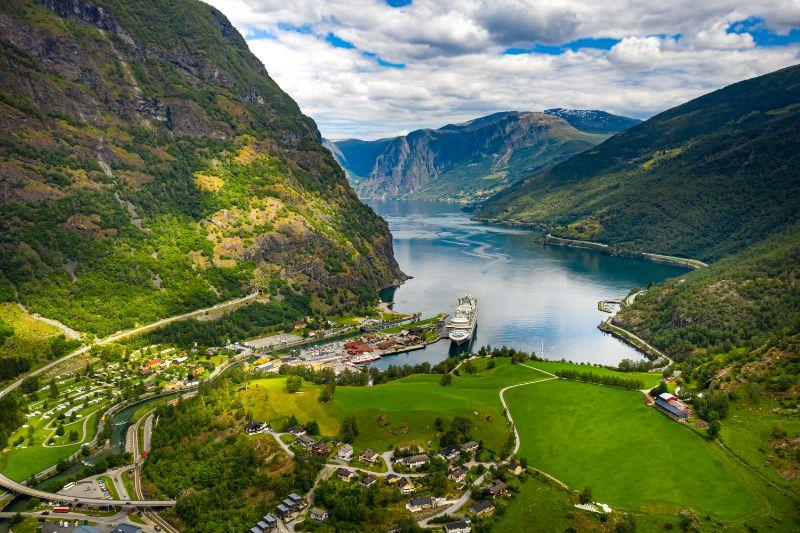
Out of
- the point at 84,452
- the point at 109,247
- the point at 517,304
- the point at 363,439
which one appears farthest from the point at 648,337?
the point at 109,247

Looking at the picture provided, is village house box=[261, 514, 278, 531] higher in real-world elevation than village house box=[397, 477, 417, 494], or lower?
lower

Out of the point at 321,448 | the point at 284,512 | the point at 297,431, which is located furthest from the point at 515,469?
the point at 297,431

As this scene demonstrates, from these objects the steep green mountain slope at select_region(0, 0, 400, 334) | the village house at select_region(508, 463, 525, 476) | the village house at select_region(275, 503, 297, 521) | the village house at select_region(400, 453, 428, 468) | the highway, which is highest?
the steep green mountain slope at select_region(0, 0, 400, 334)

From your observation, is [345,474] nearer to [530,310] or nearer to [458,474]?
[458,474]

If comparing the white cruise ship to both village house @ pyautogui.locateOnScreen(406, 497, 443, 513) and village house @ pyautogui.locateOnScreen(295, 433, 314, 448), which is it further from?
village house @ pyautogui.locateOnScreen(406, 497, 443, 513)

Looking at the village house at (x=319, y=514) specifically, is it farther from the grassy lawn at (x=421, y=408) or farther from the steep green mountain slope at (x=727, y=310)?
the steep green mountain slope at (x=727, y=310)

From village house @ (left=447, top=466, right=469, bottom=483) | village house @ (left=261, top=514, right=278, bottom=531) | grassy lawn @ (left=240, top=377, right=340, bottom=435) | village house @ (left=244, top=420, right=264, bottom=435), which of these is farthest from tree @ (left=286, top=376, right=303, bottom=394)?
village house @ (left=447, top=466, right=469, bottom=483)
